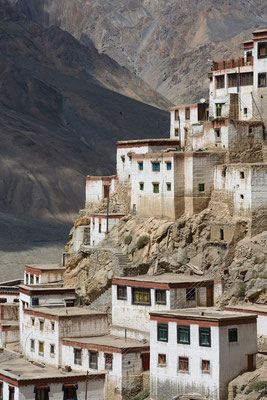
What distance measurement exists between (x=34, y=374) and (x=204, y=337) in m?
9.44

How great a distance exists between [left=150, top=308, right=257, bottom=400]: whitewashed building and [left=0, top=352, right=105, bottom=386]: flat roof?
14.0 feet

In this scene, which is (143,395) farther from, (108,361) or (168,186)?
(168,186)

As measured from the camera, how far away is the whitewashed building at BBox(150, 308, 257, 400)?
49812 millimetres

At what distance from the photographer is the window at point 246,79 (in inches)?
2662

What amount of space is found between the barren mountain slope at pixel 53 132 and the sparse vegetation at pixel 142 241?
77573 millimetres

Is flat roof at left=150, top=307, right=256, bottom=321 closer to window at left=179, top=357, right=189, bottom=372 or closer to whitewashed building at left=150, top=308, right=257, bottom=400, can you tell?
whitewashed building at left=150, top=308, right=257, bottom=400

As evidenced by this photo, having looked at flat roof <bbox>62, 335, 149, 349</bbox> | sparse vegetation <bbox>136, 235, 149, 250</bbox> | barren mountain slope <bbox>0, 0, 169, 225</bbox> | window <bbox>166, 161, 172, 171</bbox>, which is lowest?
flat roof <bbox>62, 335, 149, 349</bbox>

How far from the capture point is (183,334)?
5144cm

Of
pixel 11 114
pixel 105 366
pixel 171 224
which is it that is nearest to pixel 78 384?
pixel 105 366

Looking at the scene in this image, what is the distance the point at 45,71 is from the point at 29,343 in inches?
5514

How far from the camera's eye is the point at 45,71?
652 ft

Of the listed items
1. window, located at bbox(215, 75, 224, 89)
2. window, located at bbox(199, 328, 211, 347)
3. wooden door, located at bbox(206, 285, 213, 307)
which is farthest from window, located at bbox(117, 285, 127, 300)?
window, located at bbox(215, 75, 224, 89)

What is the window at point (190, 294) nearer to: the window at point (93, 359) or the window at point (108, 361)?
the window at point (108, 361)

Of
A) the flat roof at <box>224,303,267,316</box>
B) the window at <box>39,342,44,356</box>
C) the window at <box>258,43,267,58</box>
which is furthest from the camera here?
the window at <box>258,43,267,58</box>
